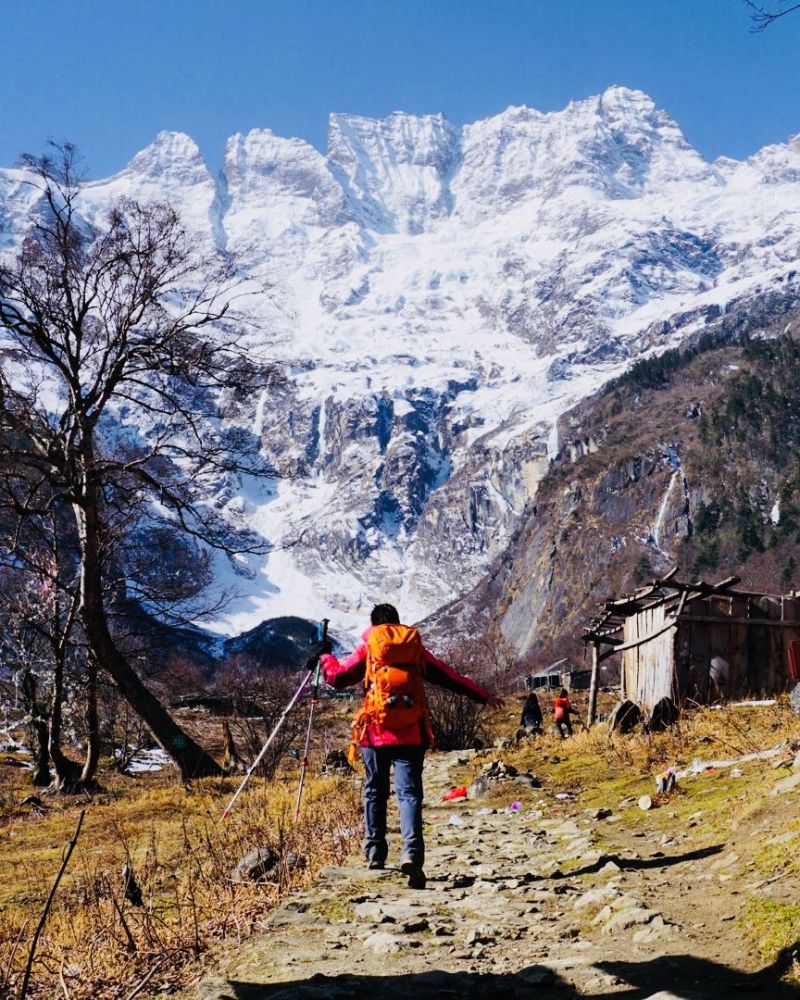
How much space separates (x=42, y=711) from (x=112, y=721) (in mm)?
3885

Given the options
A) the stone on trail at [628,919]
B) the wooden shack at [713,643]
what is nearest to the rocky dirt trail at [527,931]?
the stone on trail at [628,919]

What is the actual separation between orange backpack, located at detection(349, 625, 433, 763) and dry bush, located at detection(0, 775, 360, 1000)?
1.08m

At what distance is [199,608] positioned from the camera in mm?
18547

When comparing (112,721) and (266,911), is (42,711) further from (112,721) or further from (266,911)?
(266,911)

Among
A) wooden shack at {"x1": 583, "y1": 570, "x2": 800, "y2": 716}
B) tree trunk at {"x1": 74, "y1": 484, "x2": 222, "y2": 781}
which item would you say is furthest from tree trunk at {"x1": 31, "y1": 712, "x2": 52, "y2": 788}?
wooden shack at {"x1": 583, "y1": 570, "x2": 800, "y2": 716}

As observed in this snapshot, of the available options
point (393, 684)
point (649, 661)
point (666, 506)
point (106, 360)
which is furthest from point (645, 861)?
point (666, 506)

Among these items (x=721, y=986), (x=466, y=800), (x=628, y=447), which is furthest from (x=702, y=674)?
(x=628, y=447)

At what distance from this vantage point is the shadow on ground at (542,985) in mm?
3900

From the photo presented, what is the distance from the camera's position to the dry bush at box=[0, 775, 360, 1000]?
5.17m

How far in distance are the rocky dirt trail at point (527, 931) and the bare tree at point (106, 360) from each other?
9365 millimetres

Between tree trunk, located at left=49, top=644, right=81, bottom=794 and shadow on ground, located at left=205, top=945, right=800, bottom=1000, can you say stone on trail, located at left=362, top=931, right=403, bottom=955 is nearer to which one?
shadow on ground, located at left=205, top=945, right=800, bottom=1000

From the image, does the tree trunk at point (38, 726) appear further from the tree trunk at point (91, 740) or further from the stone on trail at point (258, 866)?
the stone on trail at point (258, 866)

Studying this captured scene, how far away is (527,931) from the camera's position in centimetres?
532

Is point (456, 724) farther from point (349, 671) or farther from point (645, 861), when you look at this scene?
point (645, 861)
